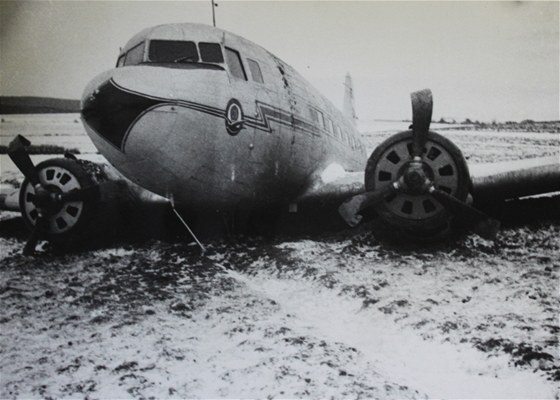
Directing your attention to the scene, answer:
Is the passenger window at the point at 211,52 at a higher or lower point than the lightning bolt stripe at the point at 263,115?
higher

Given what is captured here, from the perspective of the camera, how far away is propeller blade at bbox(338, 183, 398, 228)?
18.8ft

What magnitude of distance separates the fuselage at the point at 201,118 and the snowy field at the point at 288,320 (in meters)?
1.10

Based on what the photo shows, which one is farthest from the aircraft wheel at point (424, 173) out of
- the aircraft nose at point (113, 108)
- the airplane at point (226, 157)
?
the aircraft nose at point (113, 108)

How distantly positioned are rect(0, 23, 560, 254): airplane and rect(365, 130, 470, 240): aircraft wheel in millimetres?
14

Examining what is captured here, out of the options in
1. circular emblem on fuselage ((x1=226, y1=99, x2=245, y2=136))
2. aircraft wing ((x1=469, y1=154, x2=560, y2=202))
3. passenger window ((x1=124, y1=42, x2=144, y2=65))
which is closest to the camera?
circular emblem on fuselage ((x1=226, y1=99, x2=245, y2=136))

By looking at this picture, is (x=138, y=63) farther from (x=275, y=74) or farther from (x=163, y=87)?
(x=275, y=74)

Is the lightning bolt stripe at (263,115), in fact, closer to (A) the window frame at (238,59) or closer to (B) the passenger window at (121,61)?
(A) the window frame at (238,59)

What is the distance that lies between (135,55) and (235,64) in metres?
1.30

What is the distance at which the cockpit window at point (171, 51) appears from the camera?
5469 mm

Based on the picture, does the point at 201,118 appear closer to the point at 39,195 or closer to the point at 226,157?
the point at 226,157

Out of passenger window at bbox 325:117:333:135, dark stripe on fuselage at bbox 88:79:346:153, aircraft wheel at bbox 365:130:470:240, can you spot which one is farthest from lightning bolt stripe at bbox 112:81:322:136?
aircraft wheel at bbox 365:130:470:240

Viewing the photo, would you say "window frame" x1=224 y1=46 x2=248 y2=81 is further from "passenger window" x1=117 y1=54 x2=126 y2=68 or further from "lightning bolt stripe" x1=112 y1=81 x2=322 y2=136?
"passenger window" x1=117 y1=54 x2=126 y2=68

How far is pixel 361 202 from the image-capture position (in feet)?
19.4

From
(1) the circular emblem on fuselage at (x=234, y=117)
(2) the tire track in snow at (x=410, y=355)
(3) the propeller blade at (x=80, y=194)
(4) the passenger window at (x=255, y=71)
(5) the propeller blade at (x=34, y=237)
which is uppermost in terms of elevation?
(4) the passenger window at (x=255, y=71)
